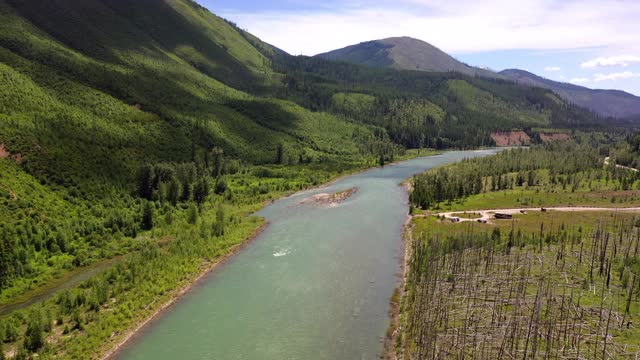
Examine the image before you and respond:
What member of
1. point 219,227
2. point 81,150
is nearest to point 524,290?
point 219,227

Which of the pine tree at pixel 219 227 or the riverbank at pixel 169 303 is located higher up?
the pine tree at pixel 219 227

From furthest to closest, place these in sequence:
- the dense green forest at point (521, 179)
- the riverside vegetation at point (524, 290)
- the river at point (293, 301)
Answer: the dense green forest at point (521, 179) < the river at point (293, 301) < the riverside vegetation at point (524, 290)

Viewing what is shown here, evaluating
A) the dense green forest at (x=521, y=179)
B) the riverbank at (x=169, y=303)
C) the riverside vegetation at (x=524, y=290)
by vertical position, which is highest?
the dense green forest at (x=521, y=179)

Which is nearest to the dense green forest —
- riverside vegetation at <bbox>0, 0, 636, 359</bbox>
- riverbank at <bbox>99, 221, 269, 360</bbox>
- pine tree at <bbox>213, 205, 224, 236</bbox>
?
riverside vegetation at <bbox>0, 0, 636, 359</bbox>

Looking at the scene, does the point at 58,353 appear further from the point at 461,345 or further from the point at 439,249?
the point at 439,249

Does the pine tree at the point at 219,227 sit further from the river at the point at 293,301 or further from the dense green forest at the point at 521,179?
the dense green forest at the point at 521,179

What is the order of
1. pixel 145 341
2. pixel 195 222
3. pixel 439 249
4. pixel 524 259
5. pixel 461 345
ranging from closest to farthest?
pixel 461 345
pixel 145 341
pixel 524 259
pixel 439 249
pixel 195 222

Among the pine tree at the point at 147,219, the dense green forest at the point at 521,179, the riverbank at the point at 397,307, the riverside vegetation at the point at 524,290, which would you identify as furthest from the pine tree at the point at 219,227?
the dense green forest at the point at 521,179

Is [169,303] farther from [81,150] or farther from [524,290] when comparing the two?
[81,150]

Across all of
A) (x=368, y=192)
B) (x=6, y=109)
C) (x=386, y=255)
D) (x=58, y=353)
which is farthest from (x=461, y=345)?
(x=6, y=109)
